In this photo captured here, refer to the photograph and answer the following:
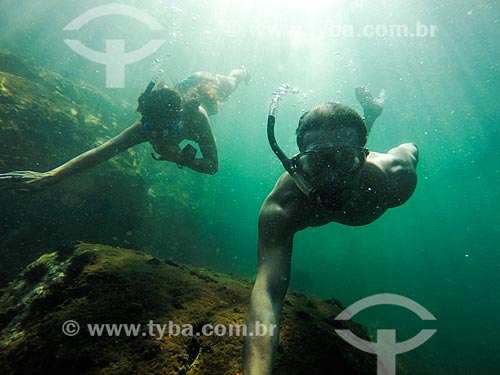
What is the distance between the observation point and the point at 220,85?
9719 mm

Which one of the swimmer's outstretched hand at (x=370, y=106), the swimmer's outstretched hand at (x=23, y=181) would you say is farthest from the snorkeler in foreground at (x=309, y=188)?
the swimmer's outstretched hand at (x=370, y=106)

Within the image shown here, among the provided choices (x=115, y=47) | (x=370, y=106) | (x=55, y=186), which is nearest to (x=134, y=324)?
(x=55, y=186)

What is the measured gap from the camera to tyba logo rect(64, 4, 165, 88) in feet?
97.2

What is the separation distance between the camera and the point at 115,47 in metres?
37.1

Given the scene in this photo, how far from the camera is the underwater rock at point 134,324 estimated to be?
1766mm

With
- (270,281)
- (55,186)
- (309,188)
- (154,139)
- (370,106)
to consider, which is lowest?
(270,281)

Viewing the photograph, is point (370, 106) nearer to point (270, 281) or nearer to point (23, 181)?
point (270, 281)

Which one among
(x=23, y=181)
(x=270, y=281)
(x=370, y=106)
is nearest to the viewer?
(x=270, y=281)

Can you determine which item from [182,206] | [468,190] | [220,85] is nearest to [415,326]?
[182,206]

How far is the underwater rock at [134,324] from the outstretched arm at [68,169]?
4.69 feet

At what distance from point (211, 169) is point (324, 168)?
3.18m

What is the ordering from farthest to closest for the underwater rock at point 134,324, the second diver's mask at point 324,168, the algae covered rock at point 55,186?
1. the algae covered rock at point 55,186
2. the second diver's mask at point 324,168
3. the underwater rock at point 134,324
